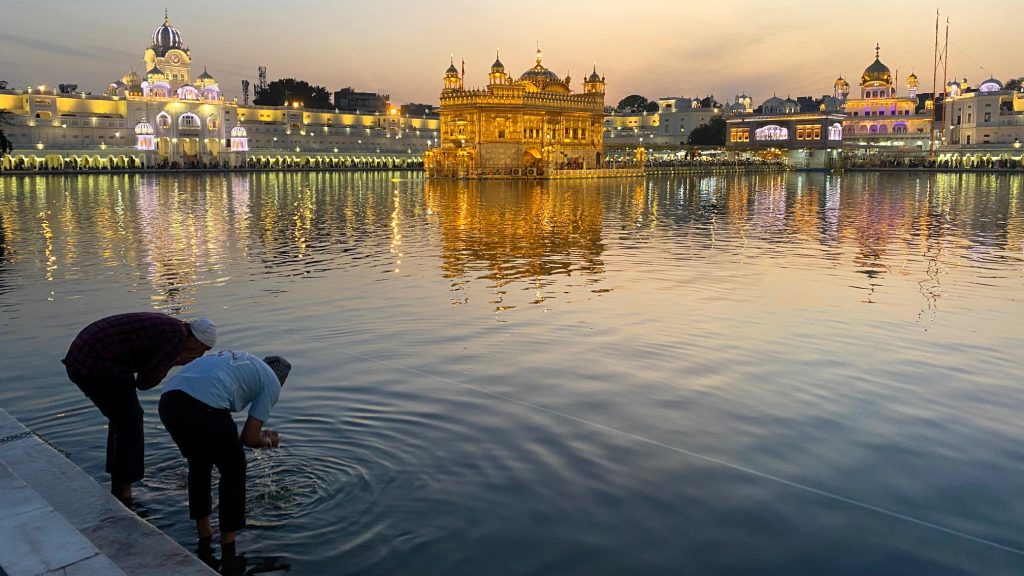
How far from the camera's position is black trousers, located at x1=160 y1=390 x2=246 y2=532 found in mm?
4832

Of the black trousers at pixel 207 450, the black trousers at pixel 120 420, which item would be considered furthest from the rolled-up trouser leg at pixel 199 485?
the black trousers at pixel 120 420

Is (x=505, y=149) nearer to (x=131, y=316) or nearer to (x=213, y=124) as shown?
(x=213, y=124)

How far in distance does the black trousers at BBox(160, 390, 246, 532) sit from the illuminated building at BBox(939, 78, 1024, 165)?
4499 inches

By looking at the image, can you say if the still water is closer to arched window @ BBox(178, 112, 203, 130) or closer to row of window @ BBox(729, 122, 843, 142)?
arched window @ BBox(178, 112, 203, 130)

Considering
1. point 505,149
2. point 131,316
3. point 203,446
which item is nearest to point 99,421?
point 131,316

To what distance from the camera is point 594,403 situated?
8.02 meters

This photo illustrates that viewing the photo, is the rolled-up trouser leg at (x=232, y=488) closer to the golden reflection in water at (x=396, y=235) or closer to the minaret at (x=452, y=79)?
the golden reflection in water at (x=396, y=235)

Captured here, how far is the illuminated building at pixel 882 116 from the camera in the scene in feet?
415

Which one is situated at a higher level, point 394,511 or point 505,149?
point 505,149

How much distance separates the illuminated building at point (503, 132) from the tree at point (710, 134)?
193 ft

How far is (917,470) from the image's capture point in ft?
20.9

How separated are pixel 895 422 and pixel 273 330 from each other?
23.6 feet

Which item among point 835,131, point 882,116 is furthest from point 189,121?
point 882,116

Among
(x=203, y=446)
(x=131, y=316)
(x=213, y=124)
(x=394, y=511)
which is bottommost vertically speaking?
(x=394, y=511)
